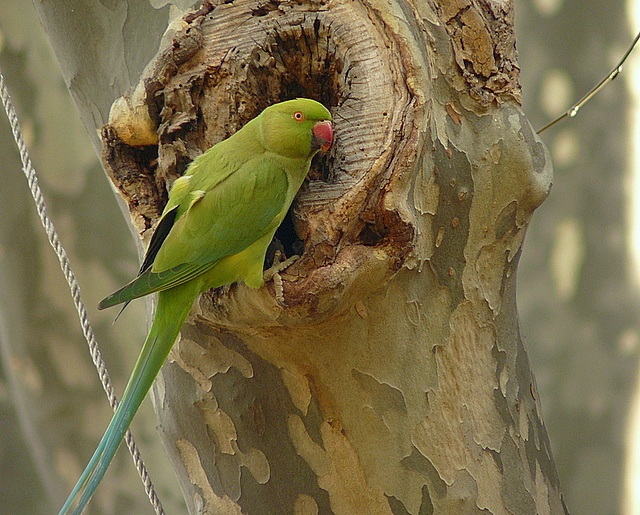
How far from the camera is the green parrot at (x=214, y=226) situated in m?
1.06

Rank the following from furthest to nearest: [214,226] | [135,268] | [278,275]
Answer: [135,268], [214,226], [278,275]

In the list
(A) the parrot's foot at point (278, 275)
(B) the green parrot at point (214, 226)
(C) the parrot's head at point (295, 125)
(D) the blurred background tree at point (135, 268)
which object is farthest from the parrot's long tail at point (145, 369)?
(D) the blurred background tree at point (135, 268)

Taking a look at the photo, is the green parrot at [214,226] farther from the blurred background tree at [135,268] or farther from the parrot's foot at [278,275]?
the blurred background tree at [135,268]

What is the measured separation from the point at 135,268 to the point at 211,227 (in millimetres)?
1460

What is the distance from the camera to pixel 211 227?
3.68ft

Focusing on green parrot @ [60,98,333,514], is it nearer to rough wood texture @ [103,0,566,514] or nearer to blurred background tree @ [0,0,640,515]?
rough wood texture @ [103,0,566,514]

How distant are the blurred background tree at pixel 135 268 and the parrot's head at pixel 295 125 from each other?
51.8 inches

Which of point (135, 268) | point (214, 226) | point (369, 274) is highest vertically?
point (135, 268)

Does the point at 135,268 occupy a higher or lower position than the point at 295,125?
higher

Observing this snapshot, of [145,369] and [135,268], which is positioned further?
[135,268]

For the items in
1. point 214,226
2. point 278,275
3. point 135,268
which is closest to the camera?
point 278,275

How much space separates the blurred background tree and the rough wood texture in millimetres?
1299

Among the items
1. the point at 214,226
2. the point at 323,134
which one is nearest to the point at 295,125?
the point at 323,134

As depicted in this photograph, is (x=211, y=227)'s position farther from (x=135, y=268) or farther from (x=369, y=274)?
(x=135, y=268)
